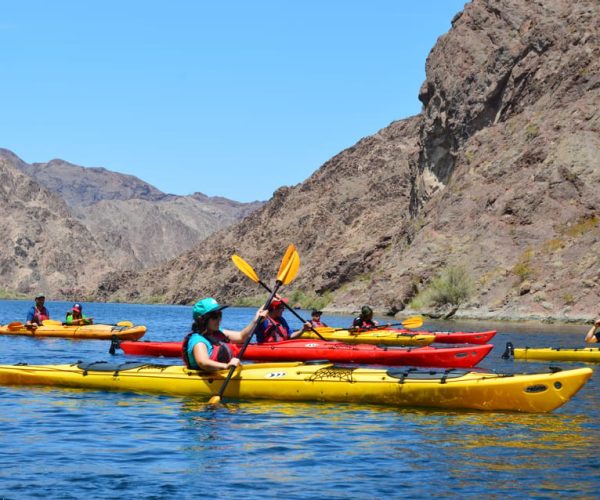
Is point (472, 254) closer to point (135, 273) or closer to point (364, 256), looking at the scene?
point (364, 256)

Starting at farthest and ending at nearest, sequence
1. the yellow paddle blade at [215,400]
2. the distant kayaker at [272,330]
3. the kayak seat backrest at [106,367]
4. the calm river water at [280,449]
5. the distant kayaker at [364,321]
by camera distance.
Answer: the distant kayaker at [364,321], the distant kayaker at [272,330], the kayak seat backrest at [106,367], the yellow paddle blade at [215,400], the calm river water at [280,449]

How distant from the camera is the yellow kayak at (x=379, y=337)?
2555cm

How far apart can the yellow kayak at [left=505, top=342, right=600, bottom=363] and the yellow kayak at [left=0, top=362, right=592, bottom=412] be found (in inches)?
361

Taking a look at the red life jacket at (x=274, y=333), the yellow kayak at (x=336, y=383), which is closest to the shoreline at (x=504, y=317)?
the red life jacket at (x=274, y=333)

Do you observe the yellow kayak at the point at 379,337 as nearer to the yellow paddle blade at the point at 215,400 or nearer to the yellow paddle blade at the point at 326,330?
the yellow paddle blade at the point at 326,330

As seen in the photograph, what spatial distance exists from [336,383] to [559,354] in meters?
10.5

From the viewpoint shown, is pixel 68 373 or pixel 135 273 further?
pixel 135 273

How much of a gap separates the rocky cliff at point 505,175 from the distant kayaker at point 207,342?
3528 centimetres

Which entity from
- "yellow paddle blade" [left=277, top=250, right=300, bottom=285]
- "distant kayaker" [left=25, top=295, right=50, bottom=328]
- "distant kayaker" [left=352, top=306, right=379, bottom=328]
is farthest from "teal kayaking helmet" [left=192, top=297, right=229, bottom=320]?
"distant kayaker" [left=25, top=295, right=50, bottom=328]

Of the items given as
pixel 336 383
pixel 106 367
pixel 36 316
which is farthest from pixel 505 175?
pixel 336 383

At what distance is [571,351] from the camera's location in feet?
73.0

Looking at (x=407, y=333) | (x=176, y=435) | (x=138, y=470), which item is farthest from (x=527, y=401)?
(x=407, y=333)

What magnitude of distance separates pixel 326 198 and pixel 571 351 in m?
102

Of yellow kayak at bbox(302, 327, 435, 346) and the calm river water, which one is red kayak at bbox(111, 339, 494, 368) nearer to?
yellow kayak at bbox(302, 327, 435, 346)
